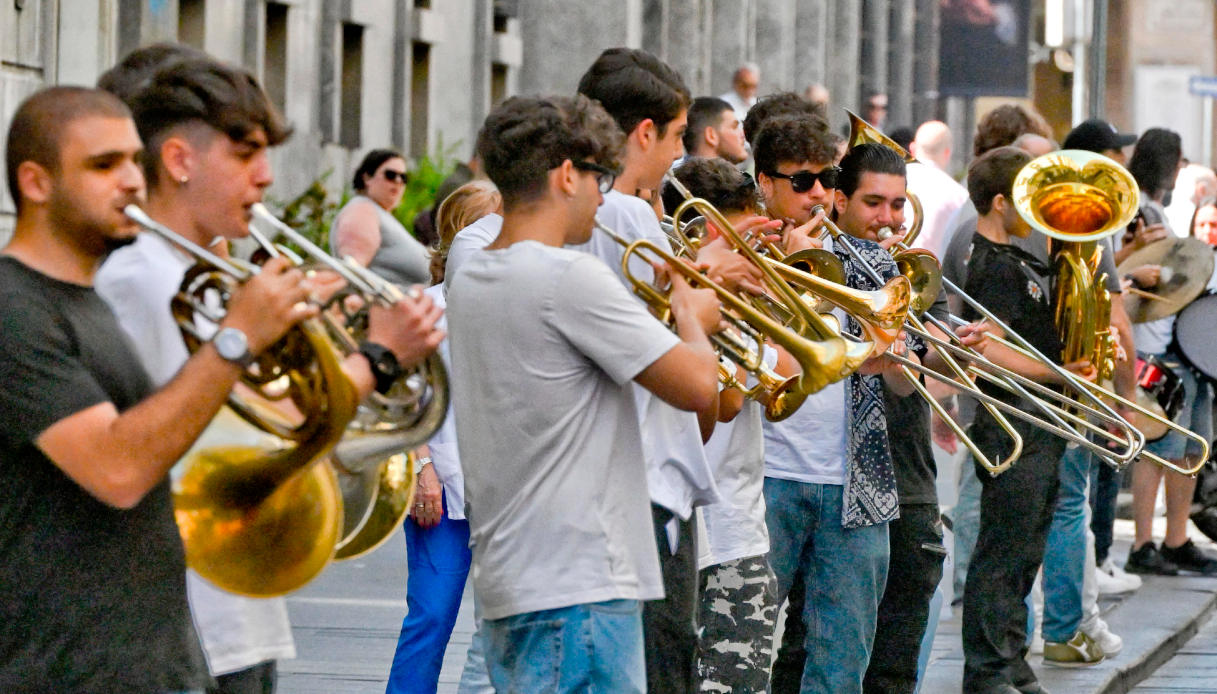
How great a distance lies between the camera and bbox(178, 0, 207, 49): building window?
13102mm

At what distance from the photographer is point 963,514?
8.24 metres

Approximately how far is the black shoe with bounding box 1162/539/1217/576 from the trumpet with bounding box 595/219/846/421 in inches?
238

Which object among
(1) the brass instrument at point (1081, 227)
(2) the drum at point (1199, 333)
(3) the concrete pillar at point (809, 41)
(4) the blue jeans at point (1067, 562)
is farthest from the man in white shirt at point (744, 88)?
(3) the concrete pillar at point (809, 41)

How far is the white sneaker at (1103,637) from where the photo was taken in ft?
25.7

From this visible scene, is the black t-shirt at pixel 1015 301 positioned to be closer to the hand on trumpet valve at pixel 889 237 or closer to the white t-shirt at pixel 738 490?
the hand on trumpet valve at pixel 889 237

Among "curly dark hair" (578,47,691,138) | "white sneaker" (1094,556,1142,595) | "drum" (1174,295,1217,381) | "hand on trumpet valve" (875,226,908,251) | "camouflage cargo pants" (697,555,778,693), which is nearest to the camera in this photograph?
"curly dark hair" (578,47,691,138)

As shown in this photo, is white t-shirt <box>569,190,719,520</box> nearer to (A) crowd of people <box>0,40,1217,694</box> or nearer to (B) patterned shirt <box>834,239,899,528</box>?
(A) crowd of people <box>0,40,1217,694</box>

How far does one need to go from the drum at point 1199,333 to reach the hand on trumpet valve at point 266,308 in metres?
7.71

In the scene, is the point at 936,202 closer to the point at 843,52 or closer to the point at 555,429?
the point at 555,429

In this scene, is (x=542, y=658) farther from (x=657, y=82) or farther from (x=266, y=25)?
(x=266, y=25)

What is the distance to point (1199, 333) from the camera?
33.3 feet

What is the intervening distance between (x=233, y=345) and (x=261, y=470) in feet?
1.02

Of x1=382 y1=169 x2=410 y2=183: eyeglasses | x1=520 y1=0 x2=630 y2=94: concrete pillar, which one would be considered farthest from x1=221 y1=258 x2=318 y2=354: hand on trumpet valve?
x1=520 y1=0 x2=630 y2=94: concrete pillar

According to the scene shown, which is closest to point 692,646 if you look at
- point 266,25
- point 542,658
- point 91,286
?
point 542,658
